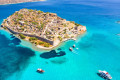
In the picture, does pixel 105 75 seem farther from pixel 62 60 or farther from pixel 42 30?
pixel 42 30

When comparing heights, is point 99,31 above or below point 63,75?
above

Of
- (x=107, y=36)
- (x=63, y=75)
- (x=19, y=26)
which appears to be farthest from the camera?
(x=19, y=26)

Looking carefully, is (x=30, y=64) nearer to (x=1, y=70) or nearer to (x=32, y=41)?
(x=1, y=70)

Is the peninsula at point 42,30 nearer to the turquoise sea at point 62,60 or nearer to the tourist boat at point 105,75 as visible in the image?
the turquoise sea at point 62,60

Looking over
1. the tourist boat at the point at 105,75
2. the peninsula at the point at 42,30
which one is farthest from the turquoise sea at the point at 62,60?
the peninsula at the point at 42,30

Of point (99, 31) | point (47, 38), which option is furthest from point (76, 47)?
point (99, 31)

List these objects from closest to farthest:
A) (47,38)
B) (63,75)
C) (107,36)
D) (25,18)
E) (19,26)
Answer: (63,75) < (47,38) < (107,36) < (19,26) < (25,18)

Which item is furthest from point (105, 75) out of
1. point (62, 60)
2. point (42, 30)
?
point (42, 30)

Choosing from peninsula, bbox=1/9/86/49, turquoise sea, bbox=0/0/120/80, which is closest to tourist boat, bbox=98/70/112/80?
turquoise sea, bbox=0/0/120/80
